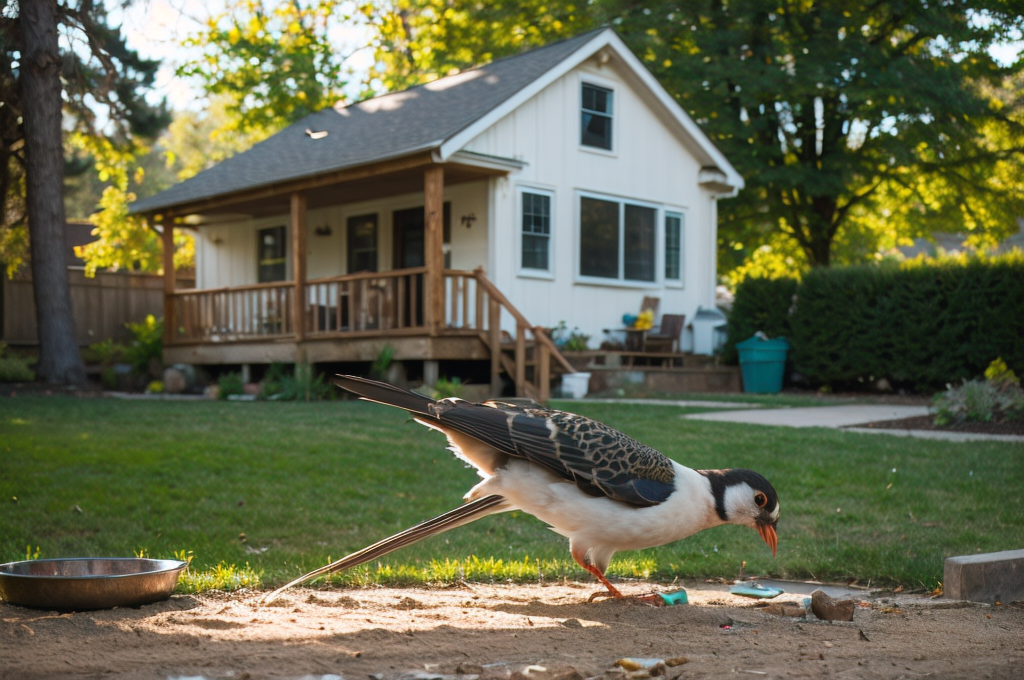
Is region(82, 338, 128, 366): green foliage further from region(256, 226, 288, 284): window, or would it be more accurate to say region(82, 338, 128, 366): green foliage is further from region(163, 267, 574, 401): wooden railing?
region(256, 226, 288, 284): window

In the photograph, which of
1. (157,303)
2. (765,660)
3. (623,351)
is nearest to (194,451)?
(765,660)

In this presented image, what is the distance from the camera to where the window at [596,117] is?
1898 cm

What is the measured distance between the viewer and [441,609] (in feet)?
14.4

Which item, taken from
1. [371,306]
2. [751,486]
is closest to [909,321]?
[371,306]

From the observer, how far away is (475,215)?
1808 cm

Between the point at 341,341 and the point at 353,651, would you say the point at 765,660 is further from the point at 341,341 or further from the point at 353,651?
the point at 341,341

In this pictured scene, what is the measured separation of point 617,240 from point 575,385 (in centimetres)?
491

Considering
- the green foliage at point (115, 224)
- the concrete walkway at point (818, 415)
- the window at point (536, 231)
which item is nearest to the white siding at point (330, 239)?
the window at point (536, 231)

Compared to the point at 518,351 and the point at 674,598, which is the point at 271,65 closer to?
the point at 518,351

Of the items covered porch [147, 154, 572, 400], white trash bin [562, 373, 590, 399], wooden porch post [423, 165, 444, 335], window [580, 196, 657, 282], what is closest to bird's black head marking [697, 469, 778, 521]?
covered porch [147, 154, 572, 400]

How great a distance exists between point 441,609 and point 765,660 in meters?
1.55

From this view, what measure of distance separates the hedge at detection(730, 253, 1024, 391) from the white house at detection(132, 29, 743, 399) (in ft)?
10.8

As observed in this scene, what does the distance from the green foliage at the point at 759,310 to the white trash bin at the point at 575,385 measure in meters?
4.62

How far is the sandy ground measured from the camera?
322cm
